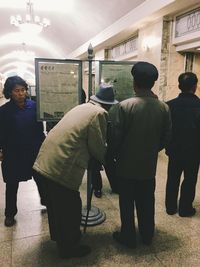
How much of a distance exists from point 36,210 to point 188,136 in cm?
197

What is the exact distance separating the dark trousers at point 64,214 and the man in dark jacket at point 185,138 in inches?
52.2

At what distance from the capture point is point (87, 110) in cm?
205

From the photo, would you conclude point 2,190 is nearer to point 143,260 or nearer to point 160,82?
point 143,260

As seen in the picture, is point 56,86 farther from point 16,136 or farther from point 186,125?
point 186,125

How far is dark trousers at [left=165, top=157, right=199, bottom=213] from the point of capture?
2.95m

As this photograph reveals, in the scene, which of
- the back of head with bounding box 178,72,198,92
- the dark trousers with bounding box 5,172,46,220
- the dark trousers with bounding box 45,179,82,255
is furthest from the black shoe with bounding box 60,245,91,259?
the back of head with bounding box 178,72,198,92

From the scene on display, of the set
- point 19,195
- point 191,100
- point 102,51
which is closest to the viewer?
point 191,100

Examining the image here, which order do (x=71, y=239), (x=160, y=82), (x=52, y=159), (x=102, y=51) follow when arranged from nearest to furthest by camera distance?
(x=52, y=159)
(x=71, y=239)
(x=160, y=82)
(x=102, y=51)

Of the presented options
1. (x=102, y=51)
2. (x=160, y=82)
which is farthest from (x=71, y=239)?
(x=102, y=51)

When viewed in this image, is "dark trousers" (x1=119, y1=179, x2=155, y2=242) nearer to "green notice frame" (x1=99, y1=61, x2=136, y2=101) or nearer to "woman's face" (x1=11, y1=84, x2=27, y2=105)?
"woman's face" (x1=11, y1=84, x2=27, y2=105)

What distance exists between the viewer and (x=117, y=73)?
336 cm

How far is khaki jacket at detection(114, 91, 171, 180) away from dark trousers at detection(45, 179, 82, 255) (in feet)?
1.64

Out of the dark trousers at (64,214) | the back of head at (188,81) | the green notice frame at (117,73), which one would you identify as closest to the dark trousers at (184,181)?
the back of head at (188,81)

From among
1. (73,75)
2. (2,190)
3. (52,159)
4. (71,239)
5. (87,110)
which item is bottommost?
(2,190)
